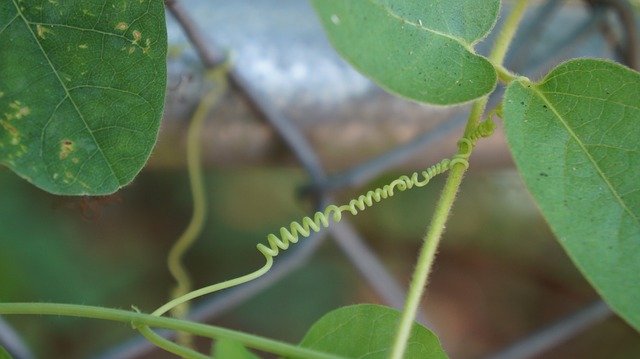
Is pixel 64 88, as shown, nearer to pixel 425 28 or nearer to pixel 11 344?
pixel 425 28

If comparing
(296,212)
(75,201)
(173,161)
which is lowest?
(75,201)

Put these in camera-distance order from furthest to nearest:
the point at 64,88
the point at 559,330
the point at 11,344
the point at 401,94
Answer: the point at 559,330 < the point at 11,344 < the point at 64,88 < the point at 401,94

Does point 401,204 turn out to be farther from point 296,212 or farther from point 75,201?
point 75,201

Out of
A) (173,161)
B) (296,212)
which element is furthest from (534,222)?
(173,161)

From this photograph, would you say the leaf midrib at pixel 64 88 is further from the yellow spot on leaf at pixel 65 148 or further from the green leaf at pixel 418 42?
the green leaf at pixel 418 42

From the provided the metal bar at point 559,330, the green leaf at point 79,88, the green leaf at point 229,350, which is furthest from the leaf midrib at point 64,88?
the metal bar at point 559,330

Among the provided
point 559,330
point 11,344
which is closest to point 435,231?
point 11,344
